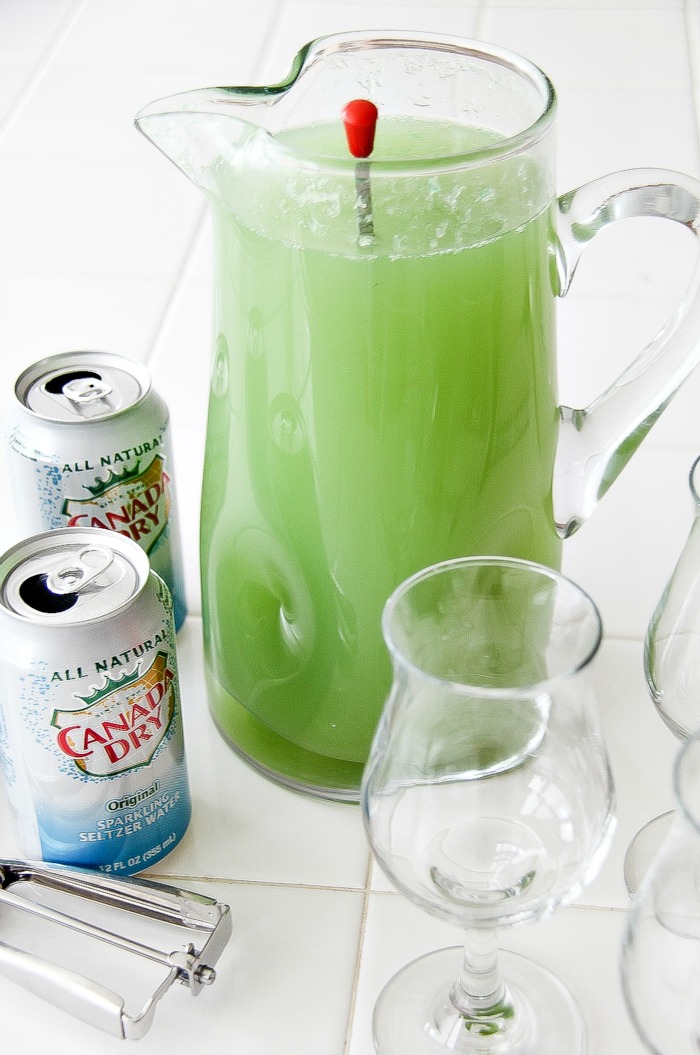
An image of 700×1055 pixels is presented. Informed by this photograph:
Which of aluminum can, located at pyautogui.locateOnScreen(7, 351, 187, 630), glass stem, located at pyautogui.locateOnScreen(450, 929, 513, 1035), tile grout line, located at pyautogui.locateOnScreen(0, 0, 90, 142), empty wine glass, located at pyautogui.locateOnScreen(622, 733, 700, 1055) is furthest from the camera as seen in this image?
tile grout line, located at pyautogui.locateOnScreen(0, 0, 90, 142)

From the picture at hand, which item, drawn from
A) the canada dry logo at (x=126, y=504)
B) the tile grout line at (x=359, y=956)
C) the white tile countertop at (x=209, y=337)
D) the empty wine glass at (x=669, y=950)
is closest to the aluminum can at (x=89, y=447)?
the canada dry logo at (x=126, y=504)

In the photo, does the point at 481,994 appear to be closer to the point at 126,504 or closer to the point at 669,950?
the point at 669,950

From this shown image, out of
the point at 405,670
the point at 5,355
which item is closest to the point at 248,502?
the point at 405,670

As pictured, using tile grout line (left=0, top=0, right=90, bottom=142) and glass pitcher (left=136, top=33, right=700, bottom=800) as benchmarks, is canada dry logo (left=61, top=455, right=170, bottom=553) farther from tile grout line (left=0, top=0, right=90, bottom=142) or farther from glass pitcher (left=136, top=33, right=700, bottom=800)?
tile grout line (left=0, top=0, right=90, bottom=142)

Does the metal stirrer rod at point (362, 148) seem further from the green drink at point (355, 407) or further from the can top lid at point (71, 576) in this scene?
the can top lid at point (71, 576)

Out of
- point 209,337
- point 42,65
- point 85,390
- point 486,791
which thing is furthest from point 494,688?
point 42,65

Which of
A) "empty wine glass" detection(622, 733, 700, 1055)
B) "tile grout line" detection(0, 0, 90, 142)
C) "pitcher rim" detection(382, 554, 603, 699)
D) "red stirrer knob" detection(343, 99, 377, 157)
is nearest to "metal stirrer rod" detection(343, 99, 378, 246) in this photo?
"red stirrer knob" detection(343, 99, 377, 157)
